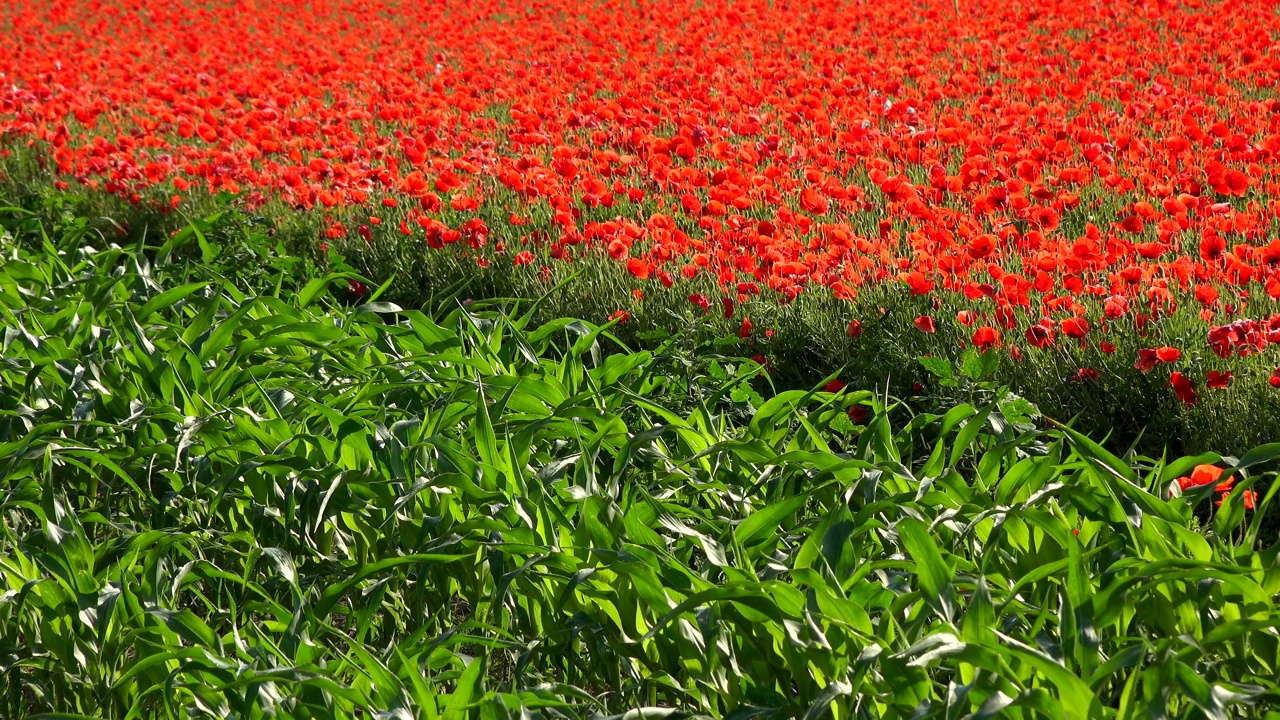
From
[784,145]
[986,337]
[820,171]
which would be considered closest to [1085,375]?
[986,337]

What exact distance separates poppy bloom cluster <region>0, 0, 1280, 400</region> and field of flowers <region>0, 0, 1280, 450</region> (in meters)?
0.02

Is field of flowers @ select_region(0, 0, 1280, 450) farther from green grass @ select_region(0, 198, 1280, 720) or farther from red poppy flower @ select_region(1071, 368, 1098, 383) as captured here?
green grass @ select_region(0, 198, 1280, 720)

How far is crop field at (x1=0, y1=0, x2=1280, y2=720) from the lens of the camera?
2049 millimetres

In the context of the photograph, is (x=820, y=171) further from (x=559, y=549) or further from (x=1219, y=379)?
(x=559, y=549)

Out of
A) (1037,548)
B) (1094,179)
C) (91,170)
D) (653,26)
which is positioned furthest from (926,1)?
(1037,548)

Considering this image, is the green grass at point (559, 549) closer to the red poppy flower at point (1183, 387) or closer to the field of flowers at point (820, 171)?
the red poppy flower at point (1183, 387)

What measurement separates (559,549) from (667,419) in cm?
61

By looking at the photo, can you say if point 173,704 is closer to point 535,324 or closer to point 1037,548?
point 1037,548

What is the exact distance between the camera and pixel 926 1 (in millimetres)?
10133

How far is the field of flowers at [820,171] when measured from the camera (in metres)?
3.55

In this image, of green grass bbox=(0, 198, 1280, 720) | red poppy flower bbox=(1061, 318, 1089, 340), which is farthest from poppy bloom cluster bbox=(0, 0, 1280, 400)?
green grass bbox=(0, 198, 1280, 720)

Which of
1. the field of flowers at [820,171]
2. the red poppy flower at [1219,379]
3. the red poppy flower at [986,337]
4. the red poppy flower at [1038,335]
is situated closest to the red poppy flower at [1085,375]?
the field of flowers at [820,171]

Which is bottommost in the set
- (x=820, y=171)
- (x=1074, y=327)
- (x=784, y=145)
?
(x=784, y=145)

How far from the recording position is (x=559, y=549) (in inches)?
89.7
